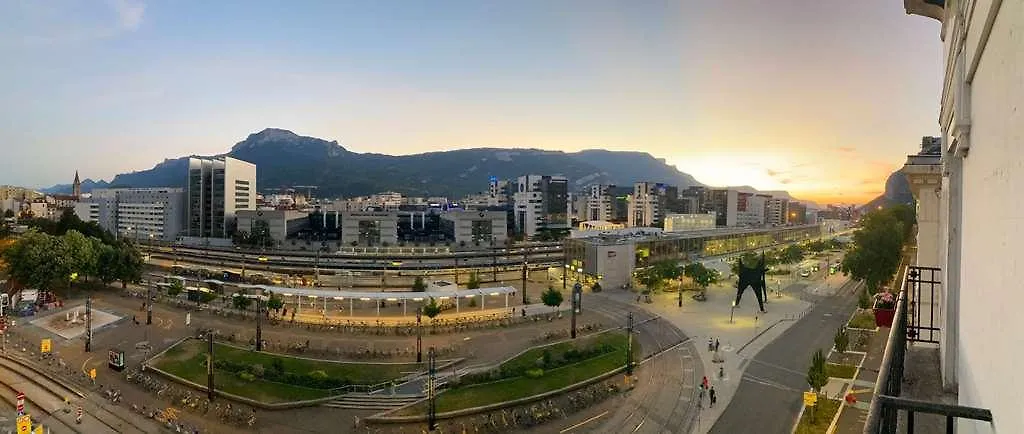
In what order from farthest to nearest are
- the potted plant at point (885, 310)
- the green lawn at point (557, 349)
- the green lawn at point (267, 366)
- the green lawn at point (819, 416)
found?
the green lawn at point (557, 349) < the green lawn at point (267, 366) < the potted plant at point (885, 310) < the green lawn at point (819, 416)

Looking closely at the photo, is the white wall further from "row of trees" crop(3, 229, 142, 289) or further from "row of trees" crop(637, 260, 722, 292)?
"row of trees" crop(3, 229, 142, 289)

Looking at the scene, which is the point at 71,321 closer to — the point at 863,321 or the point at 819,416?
the point at 819,416

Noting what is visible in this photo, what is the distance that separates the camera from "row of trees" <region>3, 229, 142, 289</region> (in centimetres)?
3350

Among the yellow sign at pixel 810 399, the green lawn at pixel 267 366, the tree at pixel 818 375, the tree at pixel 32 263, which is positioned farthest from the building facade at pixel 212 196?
the yellow sign at pixel 810 399

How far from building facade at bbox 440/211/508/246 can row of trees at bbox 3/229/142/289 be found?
32134mm

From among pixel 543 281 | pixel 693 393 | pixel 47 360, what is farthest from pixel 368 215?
pixel 693 393

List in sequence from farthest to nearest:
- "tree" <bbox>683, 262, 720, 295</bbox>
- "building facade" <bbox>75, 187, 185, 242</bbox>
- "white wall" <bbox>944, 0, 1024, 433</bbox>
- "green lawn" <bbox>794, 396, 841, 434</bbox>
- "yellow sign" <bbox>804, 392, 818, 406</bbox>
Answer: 1. "building facade" <bbox>75, 187, 185, 242</bbox>
2. "tree" <bbox>683, 262, 720, 295</bbox>
3. "yellow sign" <bbox>804, 392, 818, 406</bbox>
4. "green lawn" <bbox>794, 396, 841, 434</bbox>
5. "white wall" <bbox>944, 0, 1024, 433</bbox>

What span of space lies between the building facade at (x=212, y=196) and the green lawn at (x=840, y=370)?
73688 mm

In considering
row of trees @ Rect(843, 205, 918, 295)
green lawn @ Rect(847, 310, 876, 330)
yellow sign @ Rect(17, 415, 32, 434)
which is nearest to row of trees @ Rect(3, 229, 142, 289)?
yellow sign @ Rect(17, 415, 32, 434)

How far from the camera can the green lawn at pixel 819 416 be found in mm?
16094

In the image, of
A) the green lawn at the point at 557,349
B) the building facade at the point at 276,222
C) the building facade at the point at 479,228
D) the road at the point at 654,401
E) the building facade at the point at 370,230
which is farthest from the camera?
the building facade at the point at 276,222

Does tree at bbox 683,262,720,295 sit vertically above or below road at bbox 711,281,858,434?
above

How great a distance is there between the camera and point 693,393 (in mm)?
19766

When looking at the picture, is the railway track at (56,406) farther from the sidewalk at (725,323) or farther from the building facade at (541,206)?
the building facade at (541,206)
